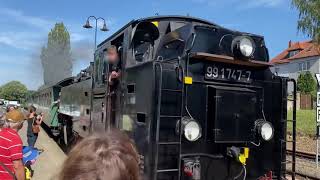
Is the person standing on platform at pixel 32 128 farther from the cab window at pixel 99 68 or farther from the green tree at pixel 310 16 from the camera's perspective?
the green tree at pixel 310 16

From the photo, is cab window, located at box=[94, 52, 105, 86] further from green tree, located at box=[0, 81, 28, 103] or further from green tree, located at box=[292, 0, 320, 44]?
green tree, located at box=[0, 81, 28, 103]

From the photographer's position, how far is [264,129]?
577 cm

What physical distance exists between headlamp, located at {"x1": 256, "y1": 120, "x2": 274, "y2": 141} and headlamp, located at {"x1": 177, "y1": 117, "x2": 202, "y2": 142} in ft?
3.24

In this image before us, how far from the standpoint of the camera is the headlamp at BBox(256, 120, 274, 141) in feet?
18.9

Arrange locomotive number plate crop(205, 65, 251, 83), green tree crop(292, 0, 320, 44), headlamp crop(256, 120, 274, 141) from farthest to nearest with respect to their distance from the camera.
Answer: green tree crop(292, 0, 320, 44) → headlamp crop(256, 120, 274, 141) → locomotive number plate crop(205, 65, 251, 83)

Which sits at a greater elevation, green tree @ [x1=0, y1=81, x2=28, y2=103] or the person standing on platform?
green tree @ [x1=0, y1=81, x2=28, y2=103]

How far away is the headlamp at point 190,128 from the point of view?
17.0 ft

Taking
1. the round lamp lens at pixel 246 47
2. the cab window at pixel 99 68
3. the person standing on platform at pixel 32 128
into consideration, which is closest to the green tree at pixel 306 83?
the person standing on platform at pixel 32 128

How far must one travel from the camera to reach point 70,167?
2041 mm

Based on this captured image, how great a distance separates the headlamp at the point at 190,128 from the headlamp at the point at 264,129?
38.9 inches

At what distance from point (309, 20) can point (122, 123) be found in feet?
56.6

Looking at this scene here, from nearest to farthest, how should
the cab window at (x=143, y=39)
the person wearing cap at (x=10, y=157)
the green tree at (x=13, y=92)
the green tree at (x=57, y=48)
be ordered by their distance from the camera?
the person wearing cap at (x=10, y=157)
the cab window at (x=143, y=39)
the green tree at (x=57, y=48)
the green tree at (x=13, y=92)

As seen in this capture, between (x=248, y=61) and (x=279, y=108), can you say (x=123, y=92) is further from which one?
(x=279, y=108)

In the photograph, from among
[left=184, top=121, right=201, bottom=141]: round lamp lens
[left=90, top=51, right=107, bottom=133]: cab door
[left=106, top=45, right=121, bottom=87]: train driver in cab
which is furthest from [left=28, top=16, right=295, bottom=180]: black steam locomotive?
[left=90, top=51, right=107, bottom=133]: cab door
